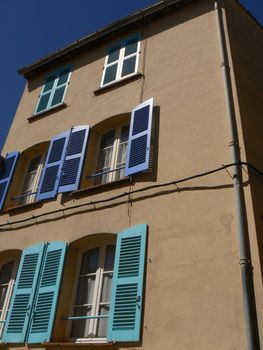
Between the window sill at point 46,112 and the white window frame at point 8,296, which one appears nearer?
the white window frame at point 8,296

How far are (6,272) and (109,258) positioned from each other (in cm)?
250

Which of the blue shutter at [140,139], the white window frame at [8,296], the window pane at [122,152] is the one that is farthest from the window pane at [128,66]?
the white window frame at [8,296]

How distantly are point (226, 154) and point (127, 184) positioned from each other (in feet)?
5.86

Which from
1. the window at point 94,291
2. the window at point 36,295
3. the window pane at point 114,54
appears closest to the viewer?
the window at point 94,291

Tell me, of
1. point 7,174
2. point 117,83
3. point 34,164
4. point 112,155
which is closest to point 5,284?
point 7,174

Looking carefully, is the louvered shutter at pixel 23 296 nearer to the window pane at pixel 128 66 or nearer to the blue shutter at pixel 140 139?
the blue shutter at pixel 140 139

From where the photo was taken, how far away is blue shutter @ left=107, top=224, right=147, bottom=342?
523cm

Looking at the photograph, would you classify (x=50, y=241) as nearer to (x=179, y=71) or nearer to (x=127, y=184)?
(x=127, y=184)

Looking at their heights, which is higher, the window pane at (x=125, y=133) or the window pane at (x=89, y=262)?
the window pane at (x=125, y=133)

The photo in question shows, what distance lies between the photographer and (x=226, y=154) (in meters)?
5.97

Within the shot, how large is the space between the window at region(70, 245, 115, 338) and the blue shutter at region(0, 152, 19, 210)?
2.80 m

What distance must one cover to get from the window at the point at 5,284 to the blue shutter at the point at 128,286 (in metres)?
2.50

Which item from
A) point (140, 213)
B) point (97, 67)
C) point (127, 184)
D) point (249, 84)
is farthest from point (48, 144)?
point (249, 84)

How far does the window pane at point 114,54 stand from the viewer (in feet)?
32.6
